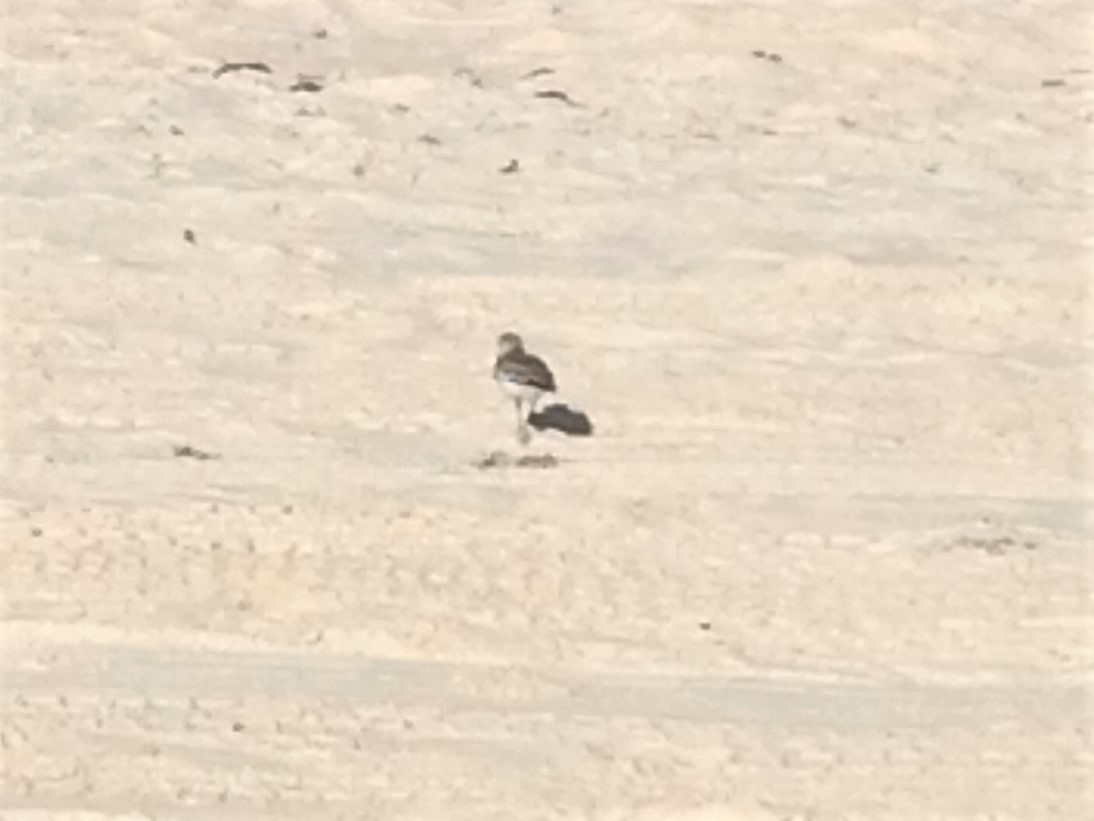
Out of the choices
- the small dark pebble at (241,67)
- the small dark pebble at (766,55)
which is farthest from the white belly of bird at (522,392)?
the small dark pebble at (766,55)

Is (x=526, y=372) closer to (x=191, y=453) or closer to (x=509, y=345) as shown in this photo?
(x=509, y=345)

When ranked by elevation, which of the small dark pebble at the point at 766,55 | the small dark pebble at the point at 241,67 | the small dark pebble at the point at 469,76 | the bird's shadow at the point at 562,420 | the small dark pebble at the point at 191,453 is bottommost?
the small dark pebble at the point at 191,453

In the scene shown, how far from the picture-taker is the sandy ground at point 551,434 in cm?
606

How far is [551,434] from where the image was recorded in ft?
26.7

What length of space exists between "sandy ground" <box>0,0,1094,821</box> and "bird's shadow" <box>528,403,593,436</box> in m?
0.09

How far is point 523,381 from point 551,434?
179 mm

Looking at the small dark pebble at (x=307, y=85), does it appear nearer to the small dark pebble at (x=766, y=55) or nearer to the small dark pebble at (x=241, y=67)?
the small dark pebble at (x=241, y=67)

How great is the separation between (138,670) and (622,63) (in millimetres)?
6709

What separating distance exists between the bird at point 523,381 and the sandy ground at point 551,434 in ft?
0.32

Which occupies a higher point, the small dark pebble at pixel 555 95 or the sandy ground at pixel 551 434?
the small dark pebble at pixel 555 95

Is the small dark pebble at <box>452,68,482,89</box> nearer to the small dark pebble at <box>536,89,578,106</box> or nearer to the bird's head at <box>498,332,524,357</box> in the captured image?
the small dark pebble at <box>536,89,578,106</box>

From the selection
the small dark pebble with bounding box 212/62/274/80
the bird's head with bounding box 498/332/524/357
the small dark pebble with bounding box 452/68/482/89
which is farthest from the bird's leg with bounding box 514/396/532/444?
the small dark pebble with bounding box 212/62/274/80

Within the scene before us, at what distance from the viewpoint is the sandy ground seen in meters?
6.06

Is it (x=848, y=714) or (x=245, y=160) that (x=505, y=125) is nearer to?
(x=245, y=160)
